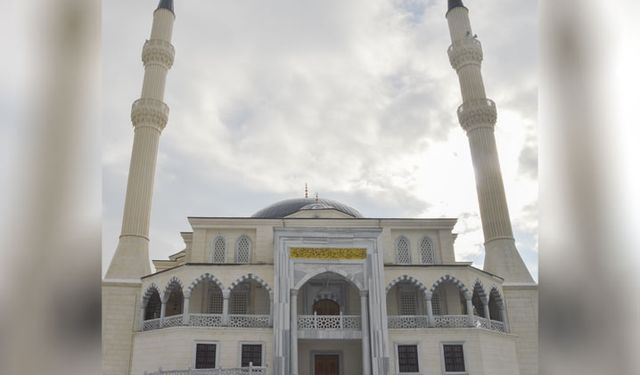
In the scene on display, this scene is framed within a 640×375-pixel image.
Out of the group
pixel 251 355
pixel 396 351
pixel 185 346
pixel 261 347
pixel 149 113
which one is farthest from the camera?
pixel 149 113

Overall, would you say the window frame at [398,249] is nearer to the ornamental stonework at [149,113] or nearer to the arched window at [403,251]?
the arched window at [403,251]

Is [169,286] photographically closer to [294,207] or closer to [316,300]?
[316,300]

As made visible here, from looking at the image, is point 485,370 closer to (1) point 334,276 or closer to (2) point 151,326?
(1) point 334,276

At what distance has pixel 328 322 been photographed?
770 inches

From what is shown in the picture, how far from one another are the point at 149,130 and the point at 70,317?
25141 mm

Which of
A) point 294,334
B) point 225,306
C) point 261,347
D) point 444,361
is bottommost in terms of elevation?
point 444,361

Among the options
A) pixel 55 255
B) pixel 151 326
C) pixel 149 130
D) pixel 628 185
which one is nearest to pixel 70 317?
pixel 55 255

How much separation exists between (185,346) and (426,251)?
41.4ft

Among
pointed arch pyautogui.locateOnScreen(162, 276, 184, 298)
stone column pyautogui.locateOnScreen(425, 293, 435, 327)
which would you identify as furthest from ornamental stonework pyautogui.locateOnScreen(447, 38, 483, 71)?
pointed arch pyautogui.locateOnScreen(162, 276, 184, 298)

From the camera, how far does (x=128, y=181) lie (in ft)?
81.6

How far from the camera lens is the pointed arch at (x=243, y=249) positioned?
2317 centimetres

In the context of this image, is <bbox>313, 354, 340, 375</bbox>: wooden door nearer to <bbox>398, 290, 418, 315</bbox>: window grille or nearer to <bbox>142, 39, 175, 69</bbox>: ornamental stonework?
<bbox>398, 290, 418, 315</bbox>: window grille

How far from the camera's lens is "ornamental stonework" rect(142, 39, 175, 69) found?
27.8 m

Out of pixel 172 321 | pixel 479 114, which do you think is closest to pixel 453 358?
pixel 172 321
